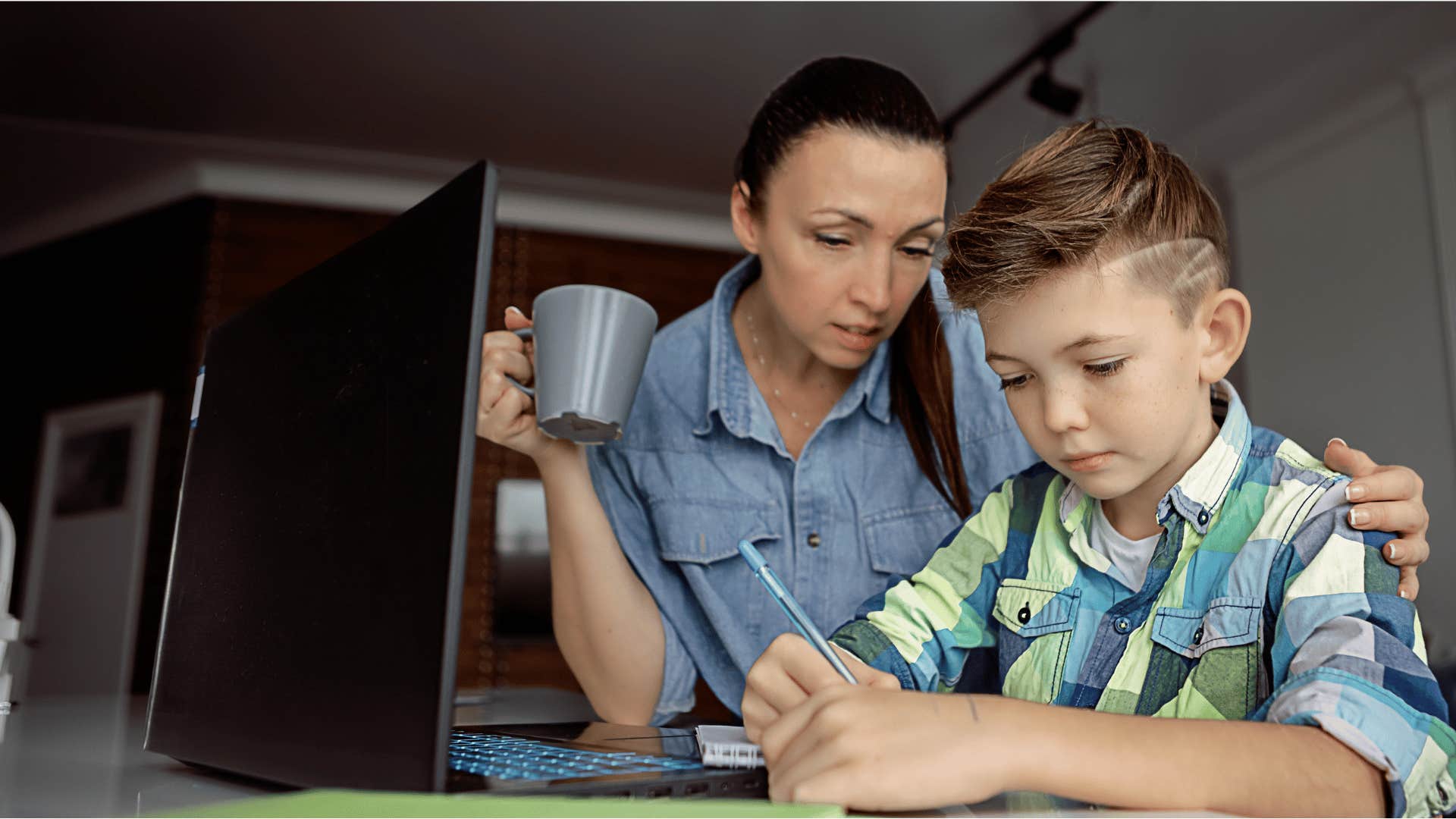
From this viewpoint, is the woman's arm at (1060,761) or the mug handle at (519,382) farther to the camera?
the mug handle at (519,382)

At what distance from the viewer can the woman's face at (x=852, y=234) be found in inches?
47.3

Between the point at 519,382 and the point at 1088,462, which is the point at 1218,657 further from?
the point at 519,382

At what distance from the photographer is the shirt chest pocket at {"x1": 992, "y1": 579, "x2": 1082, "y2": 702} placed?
33.3 inches

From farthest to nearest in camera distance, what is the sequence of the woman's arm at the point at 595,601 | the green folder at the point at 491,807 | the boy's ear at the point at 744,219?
the boy's ear at the point at 744,219 < the woman's arm at the point at 595,601 < the green folder at the point at 491,807

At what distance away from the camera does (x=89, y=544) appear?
4211 mm

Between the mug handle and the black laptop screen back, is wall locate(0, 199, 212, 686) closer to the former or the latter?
the mug handle

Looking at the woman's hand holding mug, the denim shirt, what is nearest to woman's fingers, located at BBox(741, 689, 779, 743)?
the woman's hand holding mug

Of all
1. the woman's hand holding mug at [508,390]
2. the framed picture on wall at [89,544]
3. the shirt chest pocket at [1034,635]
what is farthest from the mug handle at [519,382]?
the framed picture on wall at [89,544]

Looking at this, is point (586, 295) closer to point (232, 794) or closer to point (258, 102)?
point (232, 794)

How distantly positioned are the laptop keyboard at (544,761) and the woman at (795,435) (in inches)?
17.6

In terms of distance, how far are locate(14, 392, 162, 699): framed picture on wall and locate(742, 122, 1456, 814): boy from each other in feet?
12.9

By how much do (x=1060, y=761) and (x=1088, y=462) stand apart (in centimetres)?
34

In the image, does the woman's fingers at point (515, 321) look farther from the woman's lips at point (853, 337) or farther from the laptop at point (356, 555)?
the woman's lips at point (853, 337)

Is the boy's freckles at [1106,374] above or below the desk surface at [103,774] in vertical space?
above
